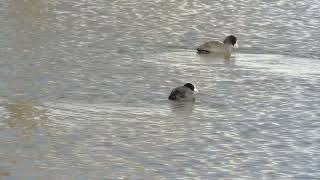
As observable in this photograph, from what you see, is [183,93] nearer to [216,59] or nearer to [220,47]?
[216,59]

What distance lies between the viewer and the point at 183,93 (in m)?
15.5

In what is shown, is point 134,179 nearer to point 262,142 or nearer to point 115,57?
point 262,142

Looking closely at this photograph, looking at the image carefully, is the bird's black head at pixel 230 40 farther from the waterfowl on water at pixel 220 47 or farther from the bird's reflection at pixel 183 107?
the bird's reflection at pixel 183 107

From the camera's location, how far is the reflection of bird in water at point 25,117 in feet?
44.2

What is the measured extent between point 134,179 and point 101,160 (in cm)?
91

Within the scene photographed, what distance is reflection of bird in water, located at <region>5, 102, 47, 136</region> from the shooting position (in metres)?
13.5

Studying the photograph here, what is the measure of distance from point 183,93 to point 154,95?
64 centimetres

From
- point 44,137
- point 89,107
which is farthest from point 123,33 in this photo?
point 44,137

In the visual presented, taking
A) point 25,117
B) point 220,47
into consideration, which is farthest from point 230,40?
point 25,117

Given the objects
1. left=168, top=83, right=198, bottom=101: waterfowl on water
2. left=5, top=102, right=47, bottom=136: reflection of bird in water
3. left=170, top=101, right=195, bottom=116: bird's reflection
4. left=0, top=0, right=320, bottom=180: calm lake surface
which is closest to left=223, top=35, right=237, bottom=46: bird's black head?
left=0, top=0, right=320, bottom=180: calm lake surface

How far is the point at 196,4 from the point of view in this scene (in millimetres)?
27547

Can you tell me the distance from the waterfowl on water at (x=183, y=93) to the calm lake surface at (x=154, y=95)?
0.16m

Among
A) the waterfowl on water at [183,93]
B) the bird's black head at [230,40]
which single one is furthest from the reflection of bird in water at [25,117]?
the bird's black head at [230,40]

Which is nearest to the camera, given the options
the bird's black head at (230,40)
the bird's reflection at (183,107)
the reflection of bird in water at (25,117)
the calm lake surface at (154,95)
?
the calm lake surface at (154,95)
